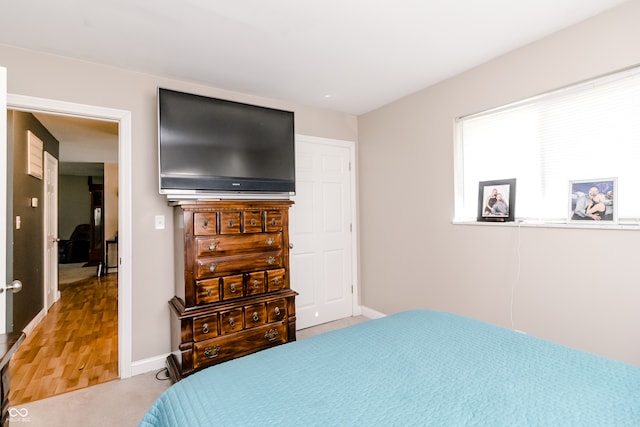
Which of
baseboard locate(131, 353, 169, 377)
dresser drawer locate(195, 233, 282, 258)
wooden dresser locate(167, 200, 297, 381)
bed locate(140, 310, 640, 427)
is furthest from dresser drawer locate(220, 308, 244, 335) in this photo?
bed locate(140, 310, 640, 427)

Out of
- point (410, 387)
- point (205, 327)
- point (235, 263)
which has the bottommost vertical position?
point (205, 327)

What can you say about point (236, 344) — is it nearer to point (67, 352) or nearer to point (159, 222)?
point (159, 222)

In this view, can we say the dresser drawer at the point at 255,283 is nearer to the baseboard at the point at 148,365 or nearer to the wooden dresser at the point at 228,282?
the wooden dresser at the point at 228,282

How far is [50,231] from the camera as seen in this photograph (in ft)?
14.3

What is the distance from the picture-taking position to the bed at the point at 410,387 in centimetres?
91

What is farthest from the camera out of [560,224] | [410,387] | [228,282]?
[228,282]

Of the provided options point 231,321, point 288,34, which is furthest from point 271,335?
point 288,34

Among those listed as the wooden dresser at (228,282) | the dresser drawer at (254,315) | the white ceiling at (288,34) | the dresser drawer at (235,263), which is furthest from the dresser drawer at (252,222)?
the white ceiling at (288,34)

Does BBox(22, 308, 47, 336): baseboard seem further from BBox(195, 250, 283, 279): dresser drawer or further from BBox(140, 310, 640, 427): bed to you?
BBox(140, 310, 640, 427): bed

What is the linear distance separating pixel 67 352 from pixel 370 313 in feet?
9.96

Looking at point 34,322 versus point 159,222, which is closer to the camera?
point 159,222

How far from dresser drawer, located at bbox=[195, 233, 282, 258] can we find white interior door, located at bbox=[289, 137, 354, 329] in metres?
0.78

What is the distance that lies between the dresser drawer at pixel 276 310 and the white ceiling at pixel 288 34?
1887 millimetres

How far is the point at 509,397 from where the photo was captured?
39.2 inches
